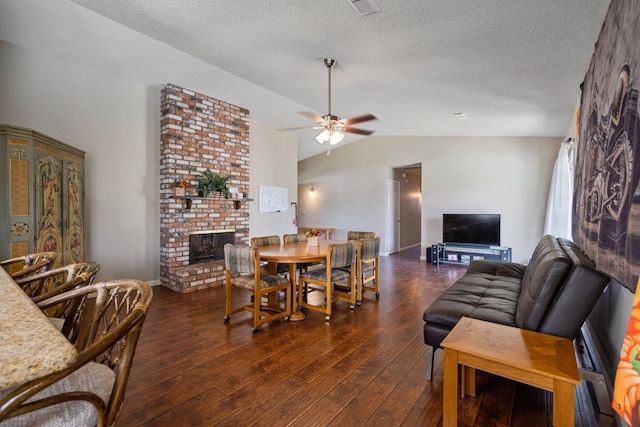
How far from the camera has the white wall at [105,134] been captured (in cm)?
346

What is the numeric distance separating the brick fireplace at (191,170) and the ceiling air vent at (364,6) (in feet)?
10.5

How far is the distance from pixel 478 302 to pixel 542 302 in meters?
0.65

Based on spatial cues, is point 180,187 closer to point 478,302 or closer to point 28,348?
point 478,302

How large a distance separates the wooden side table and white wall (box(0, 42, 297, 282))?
173 inches

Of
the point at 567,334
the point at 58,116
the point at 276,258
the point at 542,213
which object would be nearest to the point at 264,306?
the point at 276,258

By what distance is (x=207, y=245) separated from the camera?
4820 mm

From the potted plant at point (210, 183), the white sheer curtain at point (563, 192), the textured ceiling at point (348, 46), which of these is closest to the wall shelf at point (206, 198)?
the potted plant at point (210, 183)

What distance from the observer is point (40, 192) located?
9.43ft

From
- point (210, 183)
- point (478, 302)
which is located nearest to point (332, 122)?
point (478, 302)

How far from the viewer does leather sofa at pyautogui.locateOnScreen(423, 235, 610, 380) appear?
1.56 m

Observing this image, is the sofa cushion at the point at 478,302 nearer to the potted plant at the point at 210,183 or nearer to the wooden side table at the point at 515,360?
the wooden side table at the point at 515,360

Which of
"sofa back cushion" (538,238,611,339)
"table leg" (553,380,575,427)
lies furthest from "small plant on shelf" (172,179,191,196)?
"table leg" (553,380,575,427)

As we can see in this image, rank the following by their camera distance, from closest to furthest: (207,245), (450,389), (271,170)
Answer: (450,389) → (207,245) → (271,170)

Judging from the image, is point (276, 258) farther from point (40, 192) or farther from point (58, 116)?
point (58, 116)
